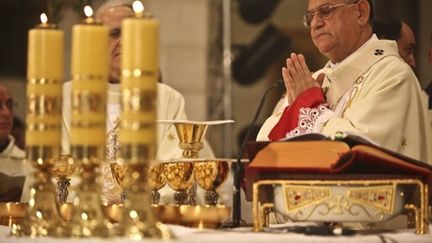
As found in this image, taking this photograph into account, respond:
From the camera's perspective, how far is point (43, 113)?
3307 millimetres

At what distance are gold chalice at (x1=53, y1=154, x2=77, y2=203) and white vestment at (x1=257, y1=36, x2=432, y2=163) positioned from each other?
875 mm

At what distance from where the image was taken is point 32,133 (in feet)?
10.8

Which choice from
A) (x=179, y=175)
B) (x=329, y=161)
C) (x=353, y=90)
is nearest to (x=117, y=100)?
(x=353, y=90)

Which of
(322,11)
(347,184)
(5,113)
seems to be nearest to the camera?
(347,184)

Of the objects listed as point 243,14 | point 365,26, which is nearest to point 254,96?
point 243,14

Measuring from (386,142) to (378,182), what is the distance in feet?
2.05

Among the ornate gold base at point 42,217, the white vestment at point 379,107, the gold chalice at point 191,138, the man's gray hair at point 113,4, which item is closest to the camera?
the ornate gold base at point 42,217

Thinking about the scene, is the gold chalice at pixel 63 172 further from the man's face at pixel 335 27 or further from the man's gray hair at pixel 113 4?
the man's gray hair at pixel 113 4

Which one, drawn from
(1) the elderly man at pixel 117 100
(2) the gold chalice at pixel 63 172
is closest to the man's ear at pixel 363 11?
(1) the elderly man at pixel 117 100

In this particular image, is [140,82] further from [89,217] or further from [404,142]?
[404,142]

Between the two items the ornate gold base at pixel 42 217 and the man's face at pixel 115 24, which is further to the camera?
the man's face at pixel 115 24

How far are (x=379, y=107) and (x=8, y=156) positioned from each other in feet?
9.21

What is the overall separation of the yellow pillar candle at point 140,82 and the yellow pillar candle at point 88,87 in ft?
0.31

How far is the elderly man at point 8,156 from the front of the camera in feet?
18.6
